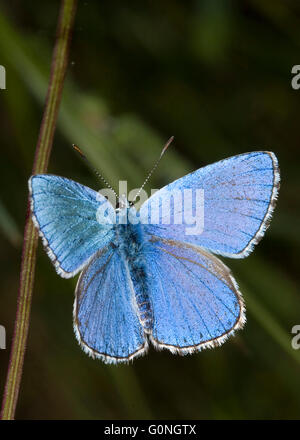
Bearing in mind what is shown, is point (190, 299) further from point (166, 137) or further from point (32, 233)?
point (166, 137)

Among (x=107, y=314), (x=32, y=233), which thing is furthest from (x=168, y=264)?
(x=32, y=233)

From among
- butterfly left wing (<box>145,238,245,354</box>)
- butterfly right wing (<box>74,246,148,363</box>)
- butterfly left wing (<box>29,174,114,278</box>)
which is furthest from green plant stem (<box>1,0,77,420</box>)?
butterfly left wing (<box>145,238,245,354</box>)

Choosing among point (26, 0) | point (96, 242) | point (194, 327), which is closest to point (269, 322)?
point (194, 327)

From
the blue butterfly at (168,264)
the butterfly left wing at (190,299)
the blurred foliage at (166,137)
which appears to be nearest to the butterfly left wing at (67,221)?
the blue butterfly at (168,264)

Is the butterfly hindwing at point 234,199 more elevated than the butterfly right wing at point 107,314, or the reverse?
the butterfly hindwing at point 234,199

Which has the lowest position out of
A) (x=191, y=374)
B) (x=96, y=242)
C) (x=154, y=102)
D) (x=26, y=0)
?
(x=191, y=374)

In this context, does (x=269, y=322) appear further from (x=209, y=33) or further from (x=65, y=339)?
(x=209, y=33)

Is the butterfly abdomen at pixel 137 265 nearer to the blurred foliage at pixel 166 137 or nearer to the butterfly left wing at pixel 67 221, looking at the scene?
the butterfly left wing at pixel 67 221

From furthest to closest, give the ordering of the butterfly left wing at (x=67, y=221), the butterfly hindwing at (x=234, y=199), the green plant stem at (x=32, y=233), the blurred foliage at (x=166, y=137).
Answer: the blurred foliage at (x=166, y=137)
the butterfly hindwing at (x=234, y=199)
the butterfly left wing at (x=67, y=221)
the green plant stem at (x=32, y=233)
